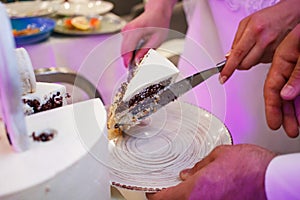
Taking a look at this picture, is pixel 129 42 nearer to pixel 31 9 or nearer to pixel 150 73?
pixel 150 73

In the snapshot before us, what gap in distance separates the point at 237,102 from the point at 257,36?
0.32 m

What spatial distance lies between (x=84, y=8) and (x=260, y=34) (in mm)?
1234

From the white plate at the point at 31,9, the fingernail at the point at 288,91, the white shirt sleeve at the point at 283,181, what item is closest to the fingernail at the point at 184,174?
the white shirt sleeve at the point at 283,181

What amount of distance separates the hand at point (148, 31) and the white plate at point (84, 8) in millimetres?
772

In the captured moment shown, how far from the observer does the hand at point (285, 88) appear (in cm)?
75

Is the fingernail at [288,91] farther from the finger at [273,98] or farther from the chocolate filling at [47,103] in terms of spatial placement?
the chocolate filling at [47,103]

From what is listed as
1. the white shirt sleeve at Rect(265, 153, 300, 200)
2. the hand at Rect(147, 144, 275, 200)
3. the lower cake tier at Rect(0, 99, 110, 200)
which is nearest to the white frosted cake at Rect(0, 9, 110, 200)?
the lower cake tier at Rect(0, 99, 110, 200)

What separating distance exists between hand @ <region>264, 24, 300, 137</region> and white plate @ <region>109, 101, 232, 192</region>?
11 centimetres

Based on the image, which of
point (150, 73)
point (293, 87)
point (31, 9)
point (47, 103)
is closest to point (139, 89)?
point (150, 73)

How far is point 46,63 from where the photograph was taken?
5.02ft

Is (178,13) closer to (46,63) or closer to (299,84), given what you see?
(46,63)

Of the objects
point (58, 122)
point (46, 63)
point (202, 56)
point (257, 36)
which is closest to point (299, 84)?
point (257, 36)

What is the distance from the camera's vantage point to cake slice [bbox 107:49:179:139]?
731mm

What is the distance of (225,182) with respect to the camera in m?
0.60
